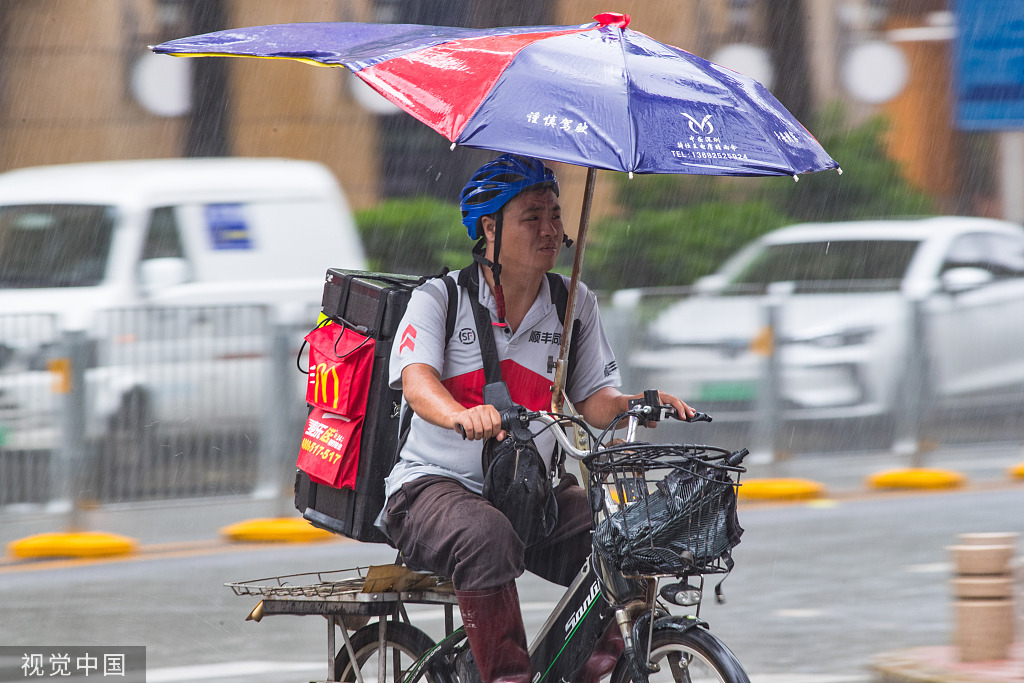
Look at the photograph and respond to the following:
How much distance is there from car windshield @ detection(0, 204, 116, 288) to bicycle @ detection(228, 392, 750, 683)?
658cm

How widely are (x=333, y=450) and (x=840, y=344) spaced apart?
25.6 feet

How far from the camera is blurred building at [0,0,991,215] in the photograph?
15.0 metres

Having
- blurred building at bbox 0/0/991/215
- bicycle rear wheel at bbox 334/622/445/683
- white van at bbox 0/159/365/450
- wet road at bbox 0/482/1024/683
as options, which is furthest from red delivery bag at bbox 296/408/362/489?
blurred building at bbox 0/0/991/215

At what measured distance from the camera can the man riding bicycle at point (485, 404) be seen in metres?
3.54

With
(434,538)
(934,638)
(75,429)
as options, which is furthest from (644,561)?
(75,429)

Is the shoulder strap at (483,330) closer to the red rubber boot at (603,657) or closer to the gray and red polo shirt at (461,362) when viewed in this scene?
the gray and red polo shirt at (461,362)

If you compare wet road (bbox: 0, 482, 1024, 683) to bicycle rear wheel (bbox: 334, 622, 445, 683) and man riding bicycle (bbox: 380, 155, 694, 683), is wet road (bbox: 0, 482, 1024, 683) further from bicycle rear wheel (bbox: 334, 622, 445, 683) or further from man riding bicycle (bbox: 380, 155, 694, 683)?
man riding bicycle (bbox: 380, 155, 694, 683)

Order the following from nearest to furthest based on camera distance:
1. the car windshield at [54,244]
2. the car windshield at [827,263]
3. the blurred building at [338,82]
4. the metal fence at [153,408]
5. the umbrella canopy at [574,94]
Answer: the umbrella canopy at [574,94] < the metal fence at [153,408] < the car windshield at [54,244] < the car windshield at [827,263] < the blurred building at [338,82]

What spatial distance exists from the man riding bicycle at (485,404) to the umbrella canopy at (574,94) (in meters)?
0.35

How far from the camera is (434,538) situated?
3588mm

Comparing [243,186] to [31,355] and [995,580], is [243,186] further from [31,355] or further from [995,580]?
[995,580]

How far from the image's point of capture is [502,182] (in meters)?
3.76

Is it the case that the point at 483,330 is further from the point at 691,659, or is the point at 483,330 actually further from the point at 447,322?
the point at 691,659

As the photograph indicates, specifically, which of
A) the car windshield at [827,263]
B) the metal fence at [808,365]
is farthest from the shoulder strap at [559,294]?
the car windshield at [827,263]
